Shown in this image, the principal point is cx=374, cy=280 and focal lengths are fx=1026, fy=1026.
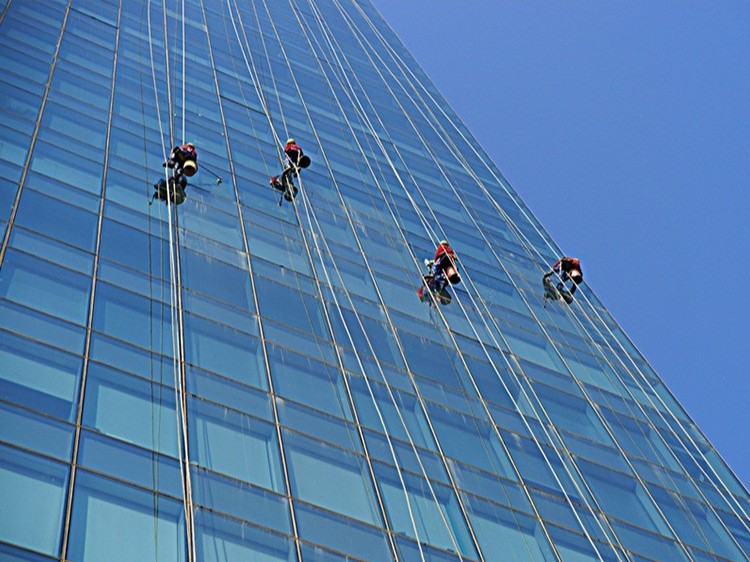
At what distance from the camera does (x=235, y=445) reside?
1342cm

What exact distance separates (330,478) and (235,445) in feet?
4.64

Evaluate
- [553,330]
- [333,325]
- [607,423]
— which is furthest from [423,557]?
[553,330]

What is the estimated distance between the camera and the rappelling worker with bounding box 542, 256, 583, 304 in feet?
85.4

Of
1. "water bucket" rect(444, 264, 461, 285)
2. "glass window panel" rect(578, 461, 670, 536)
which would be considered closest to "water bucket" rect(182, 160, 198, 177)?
"water bucket" rect(444, 264, 461, 285)

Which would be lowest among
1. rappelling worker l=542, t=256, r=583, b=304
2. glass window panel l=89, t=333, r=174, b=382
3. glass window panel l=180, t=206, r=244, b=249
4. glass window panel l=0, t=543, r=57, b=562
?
glass window panel l=0, t=543, r=57, b=562

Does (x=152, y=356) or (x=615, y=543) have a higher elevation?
(x=152, y=356)

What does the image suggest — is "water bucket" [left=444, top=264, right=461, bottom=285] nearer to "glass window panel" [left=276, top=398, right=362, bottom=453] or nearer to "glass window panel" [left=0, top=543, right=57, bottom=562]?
"glass window panel" [left=276, top=398, right=362, bottom=453]

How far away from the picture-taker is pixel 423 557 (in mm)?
13266

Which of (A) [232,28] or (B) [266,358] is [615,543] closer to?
(B) [266,358]

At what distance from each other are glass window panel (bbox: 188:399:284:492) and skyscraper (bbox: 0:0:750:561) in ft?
0.14

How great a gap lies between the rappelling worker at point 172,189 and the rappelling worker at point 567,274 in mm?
10475

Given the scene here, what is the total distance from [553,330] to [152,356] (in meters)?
11.9

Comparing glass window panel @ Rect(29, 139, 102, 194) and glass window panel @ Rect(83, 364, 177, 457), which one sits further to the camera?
glass window panel @ Rect(29, 139, 102, 194)

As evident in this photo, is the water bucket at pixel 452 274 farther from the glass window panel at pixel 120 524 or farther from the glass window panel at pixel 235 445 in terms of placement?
the glass window panel at pixel 120 524
